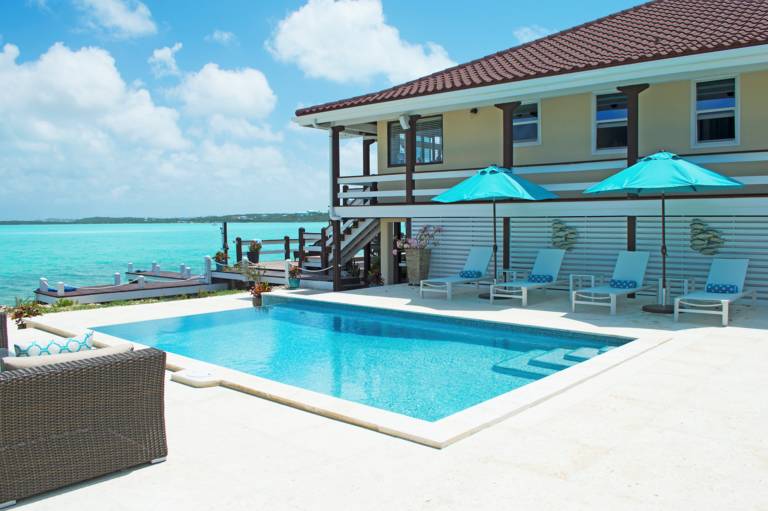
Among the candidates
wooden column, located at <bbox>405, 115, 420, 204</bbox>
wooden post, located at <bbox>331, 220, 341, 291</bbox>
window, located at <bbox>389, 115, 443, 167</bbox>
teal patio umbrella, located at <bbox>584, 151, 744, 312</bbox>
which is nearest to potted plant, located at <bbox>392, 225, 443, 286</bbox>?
wooden column, located at <bbox>405, 115, 420, 204</bbox>

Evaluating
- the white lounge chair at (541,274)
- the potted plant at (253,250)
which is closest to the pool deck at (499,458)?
the white lounge chair at (541,274)

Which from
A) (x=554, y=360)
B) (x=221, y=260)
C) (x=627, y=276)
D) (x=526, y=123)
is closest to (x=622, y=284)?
(x=627, y=276)

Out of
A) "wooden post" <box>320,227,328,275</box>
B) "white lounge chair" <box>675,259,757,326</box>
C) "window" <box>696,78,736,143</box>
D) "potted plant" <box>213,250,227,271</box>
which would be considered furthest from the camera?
"potted plant" <box>213,250,227,271</box>

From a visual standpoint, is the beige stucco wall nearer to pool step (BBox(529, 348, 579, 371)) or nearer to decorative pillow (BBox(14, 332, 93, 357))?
pool step (BBox(529, 348, 579, 371))

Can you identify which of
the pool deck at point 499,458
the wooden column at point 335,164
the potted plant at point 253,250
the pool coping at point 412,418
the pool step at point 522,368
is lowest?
the pool step at point 522,368

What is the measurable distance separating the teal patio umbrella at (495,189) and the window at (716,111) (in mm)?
3304

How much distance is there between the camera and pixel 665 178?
1077cm

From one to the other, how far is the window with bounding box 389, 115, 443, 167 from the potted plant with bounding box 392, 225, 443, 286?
2.04 metres

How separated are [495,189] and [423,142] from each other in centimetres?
547

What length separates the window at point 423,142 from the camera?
696 inches

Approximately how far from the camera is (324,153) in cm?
1961

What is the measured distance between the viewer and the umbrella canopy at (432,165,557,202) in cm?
1285

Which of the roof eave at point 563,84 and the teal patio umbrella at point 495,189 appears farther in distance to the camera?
the teal patio umbrella at point 495,189

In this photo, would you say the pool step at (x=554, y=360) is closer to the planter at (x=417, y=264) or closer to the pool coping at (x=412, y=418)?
the pool coping at (x=412, y=418)
